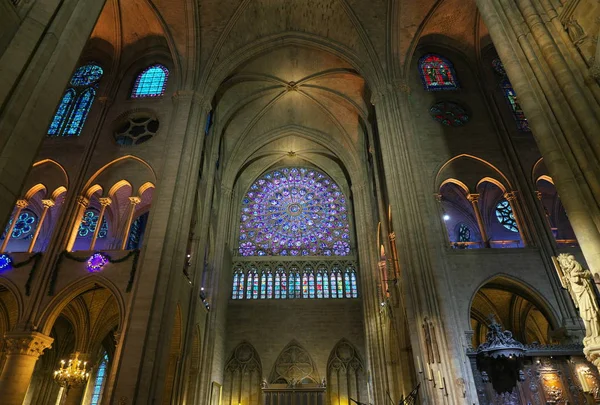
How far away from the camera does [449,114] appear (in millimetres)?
15469

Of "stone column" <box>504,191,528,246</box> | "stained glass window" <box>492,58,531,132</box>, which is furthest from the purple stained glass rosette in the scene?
"stained glass window" <box>492,58,531,132</box>

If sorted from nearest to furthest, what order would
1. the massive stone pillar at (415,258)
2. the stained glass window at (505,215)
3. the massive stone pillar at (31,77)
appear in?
the massive stone pillar at (31,77) → the massive stone pillar at (415,258) → the stained glass window at (505,215)

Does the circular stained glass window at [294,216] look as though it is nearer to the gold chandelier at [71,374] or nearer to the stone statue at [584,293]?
the gold chandelier at [71,374]

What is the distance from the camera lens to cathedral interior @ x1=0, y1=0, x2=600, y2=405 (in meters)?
7.06

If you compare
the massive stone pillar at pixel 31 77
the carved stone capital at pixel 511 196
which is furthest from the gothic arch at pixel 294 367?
the massive stone pillar at pixel 31 77

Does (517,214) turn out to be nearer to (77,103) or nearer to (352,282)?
(352,282)

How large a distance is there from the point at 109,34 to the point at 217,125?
5.95 metres

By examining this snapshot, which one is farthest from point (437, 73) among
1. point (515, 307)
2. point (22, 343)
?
point (22, 343)

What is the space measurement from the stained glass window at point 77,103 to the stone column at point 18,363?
7.82 meters

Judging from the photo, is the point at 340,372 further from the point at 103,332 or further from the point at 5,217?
the point at 5,217

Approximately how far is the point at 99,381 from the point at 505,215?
19245 millimetres

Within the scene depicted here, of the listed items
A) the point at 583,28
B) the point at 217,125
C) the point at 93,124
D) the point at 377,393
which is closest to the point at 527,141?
the point at 583,28

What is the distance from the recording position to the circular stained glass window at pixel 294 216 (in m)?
23.8

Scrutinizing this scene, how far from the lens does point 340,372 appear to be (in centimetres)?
2033
